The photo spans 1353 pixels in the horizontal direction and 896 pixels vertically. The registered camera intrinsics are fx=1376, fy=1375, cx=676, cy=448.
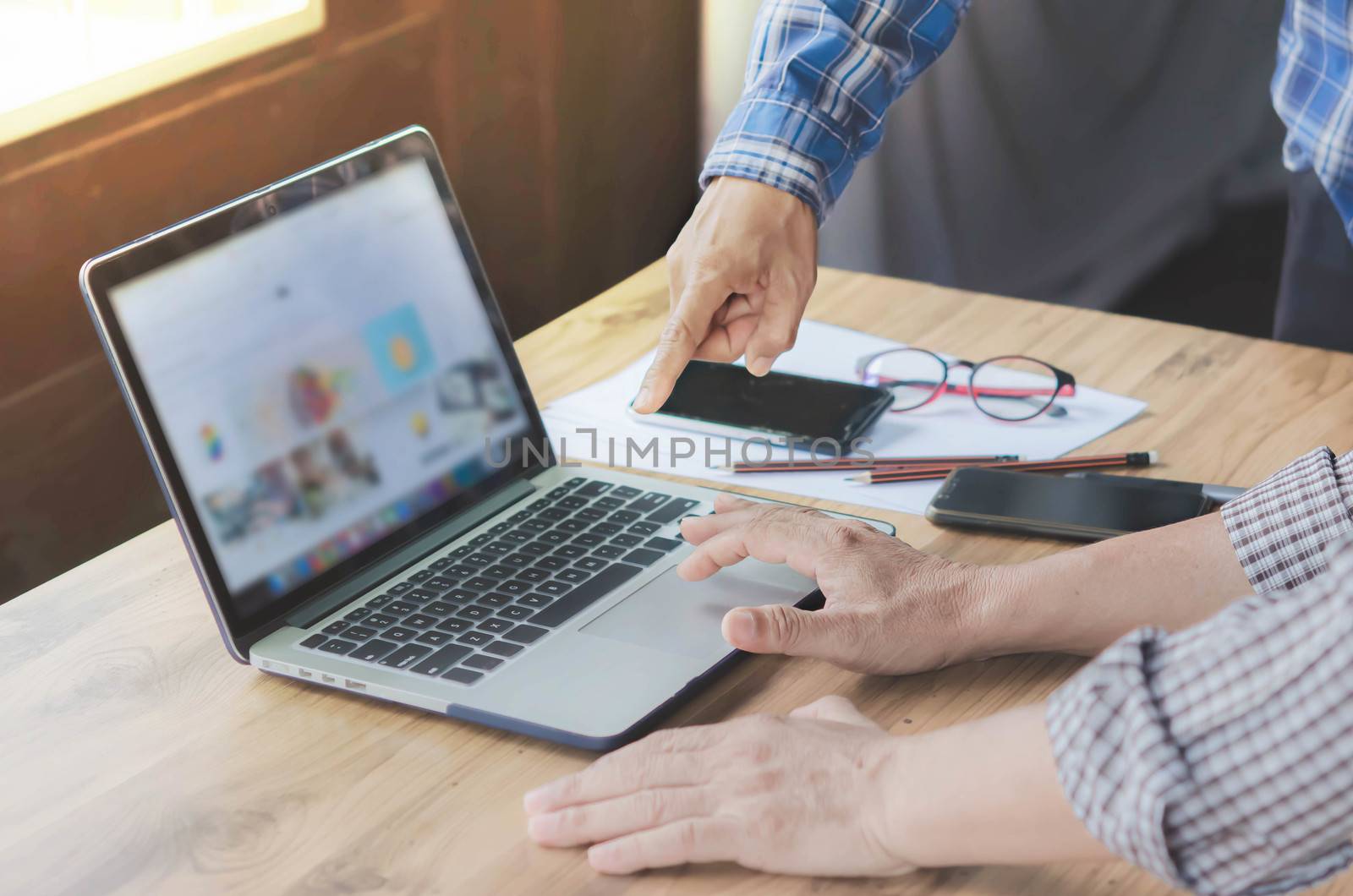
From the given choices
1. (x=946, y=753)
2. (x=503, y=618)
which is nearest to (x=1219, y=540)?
(x=946, y=753)

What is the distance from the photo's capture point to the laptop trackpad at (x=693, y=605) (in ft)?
2.89

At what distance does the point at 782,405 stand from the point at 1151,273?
1.67 meters

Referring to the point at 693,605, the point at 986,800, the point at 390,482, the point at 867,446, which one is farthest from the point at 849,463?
the point at 986,800

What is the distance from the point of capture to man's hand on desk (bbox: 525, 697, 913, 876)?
0.70m

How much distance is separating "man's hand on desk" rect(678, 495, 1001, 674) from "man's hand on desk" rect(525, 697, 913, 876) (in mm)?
86

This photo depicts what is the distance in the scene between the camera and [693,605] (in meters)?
0.93

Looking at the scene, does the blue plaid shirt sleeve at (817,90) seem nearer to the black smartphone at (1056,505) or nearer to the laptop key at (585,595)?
the black smartphone at (1056,505)

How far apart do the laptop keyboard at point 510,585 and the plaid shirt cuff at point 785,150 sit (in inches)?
12.8

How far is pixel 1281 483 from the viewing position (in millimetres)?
923

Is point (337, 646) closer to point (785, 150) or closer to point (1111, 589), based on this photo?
point (1111, 589)

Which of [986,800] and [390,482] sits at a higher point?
[390,482]

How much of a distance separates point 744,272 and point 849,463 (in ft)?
0.60

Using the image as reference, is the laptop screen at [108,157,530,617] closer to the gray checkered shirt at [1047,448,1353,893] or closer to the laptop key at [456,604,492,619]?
the laptop key at [456,604,492,619]

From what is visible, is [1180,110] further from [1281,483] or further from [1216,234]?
[1281,483]
